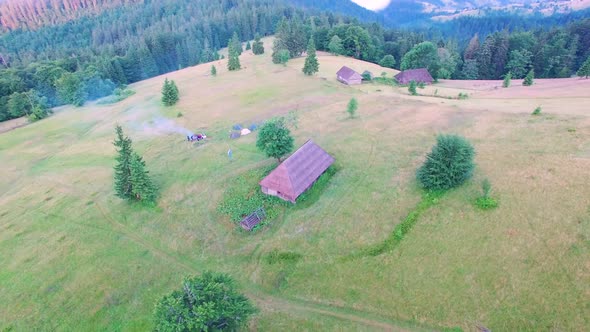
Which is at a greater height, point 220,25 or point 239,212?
point 220,25

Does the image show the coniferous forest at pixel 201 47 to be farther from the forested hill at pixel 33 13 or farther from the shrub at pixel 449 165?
the shrub at pixel 449 165

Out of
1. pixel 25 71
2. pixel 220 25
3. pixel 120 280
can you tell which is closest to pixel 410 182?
pixel 120 280

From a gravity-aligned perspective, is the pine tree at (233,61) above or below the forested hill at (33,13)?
below

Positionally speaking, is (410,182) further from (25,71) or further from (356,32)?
(25,71)

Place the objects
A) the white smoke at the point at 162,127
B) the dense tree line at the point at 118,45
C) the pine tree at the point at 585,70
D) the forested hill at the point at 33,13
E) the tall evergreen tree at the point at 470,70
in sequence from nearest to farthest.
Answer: the white smoke at the point at 162,127, the pine tree at the point at 585,70, the dense tree line at the point at 118,45, the tall evergreen tree at the point at 470,70, the forested hill at the point at 33,13

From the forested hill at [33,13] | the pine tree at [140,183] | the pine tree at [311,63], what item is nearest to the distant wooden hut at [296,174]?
the pine tree at [140,183]

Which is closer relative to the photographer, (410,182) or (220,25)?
(410,182)
